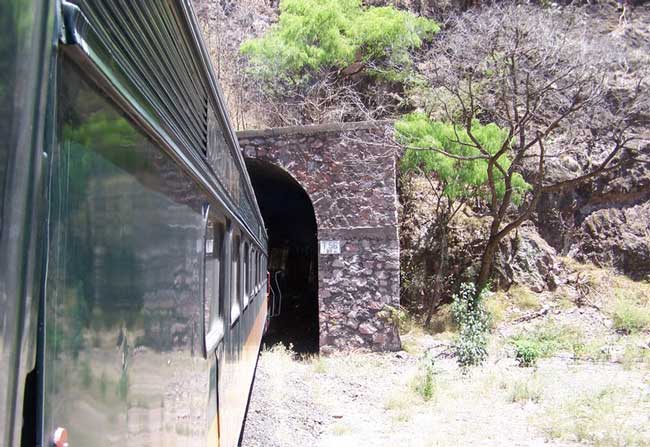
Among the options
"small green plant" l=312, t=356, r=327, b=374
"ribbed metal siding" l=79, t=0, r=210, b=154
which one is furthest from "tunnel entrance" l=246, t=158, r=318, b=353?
"ribbed metal siding" l=79, t=0, r=210, b=154

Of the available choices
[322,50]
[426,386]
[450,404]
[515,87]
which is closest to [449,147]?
[515,87]

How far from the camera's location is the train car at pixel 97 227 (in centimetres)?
73

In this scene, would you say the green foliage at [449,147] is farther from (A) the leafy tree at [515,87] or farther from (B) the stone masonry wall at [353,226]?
(B) the stone masonry wall at [353,226]

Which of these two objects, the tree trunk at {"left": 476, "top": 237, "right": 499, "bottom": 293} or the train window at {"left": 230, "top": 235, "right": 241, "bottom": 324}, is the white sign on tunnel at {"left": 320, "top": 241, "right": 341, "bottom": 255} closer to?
the tree trunk at {"left": 476, "top": 237, "right": 499, "bottom": 293}

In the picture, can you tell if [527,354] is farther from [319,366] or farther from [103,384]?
[103,384]

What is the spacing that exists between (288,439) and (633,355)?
6457mm

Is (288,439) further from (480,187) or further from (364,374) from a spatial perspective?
(480,187)

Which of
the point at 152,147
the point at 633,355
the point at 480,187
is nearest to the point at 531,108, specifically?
the point at 480,187

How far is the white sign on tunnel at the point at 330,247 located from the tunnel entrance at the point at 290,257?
324 cm

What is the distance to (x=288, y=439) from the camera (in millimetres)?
5812

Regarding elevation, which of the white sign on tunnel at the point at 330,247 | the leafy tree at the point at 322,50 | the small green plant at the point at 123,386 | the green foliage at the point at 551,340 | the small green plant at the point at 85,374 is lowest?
the green foliage at the point at 551,340

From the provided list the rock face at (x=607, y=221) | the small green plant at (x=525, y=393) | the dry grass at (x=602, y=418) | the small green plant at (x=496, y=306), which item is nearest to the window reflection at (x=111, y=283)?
the dry grass at (x=602, y=418)

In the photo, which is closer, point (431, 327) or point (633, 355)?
point (633, 355)

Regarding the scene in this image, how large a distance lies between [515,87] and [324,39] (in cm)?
639
